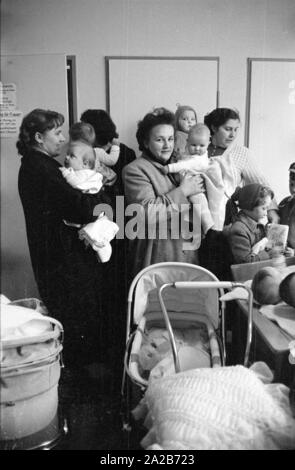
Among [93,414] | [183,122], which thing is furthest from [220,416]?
[183,122]

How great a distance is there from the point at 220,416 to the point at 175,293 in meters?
0.72

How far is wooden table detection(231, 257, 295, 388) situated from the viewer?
162 centimetres

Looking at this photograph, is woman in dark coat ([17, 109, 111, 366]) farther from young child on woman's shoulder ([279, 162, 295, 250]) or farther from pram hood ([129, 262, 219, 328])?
young child on woman's shoulder ([279, 162, 295, 250])

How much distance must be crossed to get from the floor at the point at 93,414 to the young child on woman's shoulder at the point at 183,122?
1062 millimetres

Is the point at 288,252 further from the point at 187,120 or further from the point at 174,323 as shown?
the point at 187,120

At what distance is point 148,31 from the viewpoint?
1843 millimetres

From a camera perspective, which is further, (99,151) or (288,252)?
(288,252)

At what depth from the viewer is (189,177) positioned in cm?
199

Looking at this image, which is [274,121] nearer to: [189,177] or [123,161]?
[189,177]

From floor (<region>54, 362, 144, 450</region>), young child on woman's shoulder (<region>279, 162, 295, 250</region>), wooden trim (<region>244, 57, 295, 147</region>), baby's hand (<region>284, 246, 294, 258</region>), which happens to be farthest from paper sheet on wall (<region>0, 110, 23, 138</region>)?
baby's hand (<region>284, 246, 294, 258</region>)

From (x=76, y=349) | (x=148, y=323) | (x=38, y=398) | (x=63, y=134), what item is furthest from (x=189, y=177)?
(x=38, y=398)
